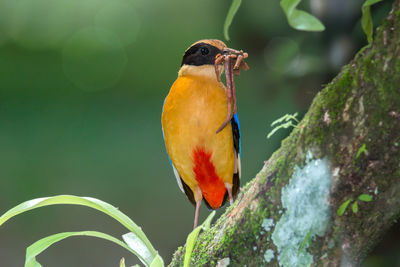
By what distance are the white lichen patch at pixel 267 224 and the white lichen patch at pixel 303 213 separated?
0.02 meters

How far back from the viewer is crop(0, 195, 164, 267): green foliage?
63.1 inches

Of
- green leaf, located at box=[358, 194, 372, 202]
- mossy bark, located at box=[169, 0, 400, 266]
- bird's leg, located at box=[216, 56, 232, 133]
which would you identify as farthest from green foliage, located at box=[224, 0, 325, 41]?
bird's leg, located at box=[216, 56, 232, 133]

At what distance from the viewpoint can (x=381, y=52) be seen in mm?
1138

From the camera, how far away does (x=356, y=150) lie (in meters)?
1.17

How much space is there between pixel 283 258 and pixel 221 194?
1.09 meters

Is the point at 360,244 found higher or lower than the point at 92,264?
higher

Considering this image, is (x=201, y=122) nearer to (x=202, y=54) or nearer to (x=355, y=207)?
(x=202, y=54)

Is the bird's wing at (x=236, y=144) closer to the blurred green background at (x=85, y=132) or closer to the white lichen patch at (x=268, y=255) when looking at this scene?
the white lichen patch at (x=268, y=255)

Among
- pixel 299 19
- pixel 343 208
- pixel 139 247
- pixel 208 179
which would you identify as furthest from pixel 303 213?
pixel 208 179

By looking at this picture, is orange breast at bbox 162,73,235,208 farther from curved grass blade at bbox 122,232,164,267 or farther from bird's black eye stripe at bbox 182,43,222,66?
curved grass blade at bbox 122,232,164,267

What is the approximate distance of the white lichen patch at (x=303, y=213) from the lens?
1.23 m

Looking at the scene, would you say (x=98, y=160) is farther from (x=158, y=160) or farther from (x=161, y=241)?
(x=161, y=241)

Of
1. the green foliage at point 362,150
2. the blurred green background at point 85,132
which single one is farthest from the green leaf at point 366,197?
the blurred green background at point 85,132

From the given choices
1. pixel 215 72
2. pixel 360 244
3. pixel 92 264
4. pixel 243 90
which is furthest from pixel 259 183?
pixel 92 264
